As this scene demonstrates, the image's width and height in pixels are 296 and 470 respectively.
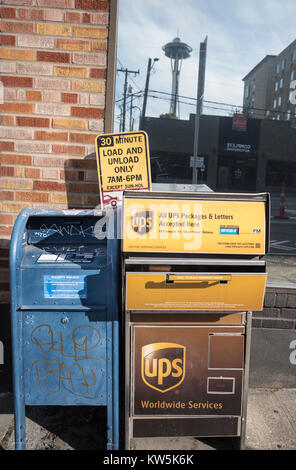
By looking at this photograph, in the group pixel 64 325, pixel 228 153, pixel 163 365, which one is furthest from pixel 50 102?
pixel 228 153

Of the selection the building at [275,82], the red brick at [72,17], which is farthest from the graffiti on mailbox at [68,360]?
the building at [275,82]

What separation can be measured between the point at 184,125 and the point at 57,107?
2330cm

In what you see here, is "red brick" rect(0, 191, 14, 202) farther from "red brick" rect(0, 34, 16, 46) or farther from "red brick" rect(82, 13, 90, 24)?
"red brick" rect(82, 13, 90, 24)

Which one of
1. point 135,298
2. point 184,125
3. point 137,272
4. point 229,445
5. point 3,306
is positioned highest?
point 184,125

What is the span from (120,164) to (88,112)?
1.90 ft

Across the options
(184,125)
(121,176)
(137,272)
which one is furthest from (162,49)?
(184,125)

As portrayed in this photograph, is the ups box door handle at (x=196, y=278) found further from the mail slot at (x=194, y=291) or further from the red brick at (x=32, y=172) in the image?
the red brick at (x=32, y=172)

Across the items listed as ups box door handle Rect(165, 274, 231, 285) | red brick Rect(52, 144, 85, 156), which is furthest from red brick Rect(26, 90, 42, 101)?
ups box door handle Rect(165, 274, 231, 285)

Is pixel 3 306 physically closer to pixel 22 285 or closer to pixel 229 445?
pixel 22 285

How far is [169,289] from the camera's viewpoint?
212 centimetres

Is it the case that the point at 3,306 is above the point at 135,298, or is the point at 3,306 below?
below

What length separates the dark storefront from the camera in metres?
27.0

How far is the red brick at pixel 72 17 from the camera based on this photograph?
281cm

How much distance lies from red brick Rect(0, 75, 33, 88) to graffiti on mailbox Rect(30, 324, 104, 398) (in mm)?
1998
